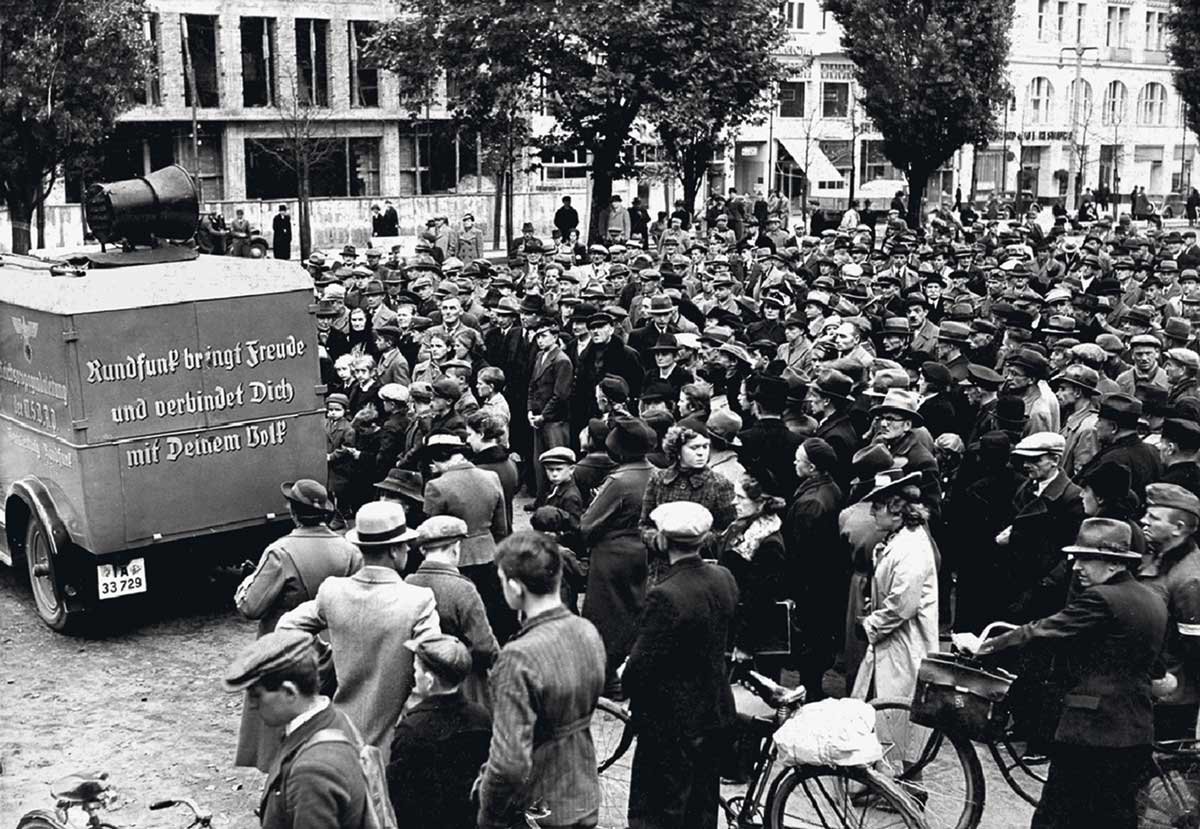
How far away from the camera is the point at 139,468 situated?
32.4 ft

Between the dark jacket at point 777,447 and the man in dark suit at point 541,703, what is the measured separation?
400cm

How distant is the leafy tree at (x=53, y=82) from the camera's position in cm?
2716

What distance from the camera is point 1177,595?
699cm

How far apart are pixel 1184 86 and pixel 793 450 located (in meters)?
36.1

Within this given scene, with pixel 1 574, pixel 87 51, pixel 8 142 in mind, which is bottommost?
pixel 1 574

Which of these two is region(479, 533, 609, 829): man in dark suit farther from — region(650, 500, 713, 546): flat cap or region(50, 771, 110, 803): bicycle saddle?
region(50, 771, 110, 803): bicycle saddle

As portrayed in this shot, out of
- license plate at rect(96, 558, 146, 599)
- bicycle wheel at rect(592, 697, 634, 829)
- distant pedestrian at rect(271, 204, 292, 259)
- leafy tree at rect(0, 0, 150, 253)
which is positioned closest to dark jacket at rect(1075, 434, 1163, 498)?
bicycle wheel at rect(592, 697, 634, 829)

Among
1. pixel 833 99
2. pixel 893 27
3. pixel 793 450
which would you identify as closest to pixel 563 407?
pixel 793 450

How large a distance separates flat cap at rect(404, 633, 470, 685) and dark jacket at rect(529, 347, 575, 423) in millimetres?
7203

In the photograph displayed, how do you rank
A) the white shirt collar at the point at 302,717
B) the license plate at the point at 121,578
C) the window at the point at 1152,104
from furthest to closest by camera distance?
the window at the point at 1152,104
the license plate at the point at 121,578
the white shirt collar at the point at 302,717

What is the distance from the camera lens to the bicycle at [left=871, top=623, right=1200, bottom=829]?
6.71m

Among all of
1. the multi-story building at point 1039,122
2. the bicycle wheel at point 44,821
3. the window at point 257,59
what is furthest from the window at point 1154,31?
the bicycle wheel at point 44,821

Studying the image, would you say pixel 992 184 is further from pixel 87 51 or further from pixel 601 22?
pixel 87 51

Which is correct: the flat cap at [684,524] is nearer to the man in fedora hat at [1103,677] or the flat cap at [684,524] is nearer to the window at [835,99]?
the man in fedora hat at [1103,677]
